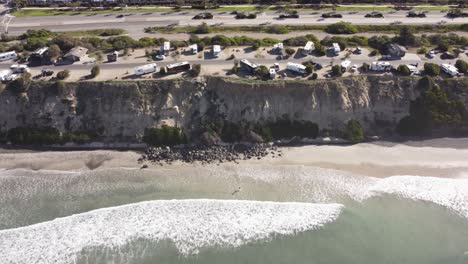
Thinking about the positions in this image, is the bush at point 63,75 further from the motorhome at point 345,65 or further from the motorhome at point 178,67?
the motorhome at point 345,65

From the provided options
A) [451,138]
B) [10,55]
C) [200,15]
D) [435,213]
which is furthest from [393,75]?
[10,55]

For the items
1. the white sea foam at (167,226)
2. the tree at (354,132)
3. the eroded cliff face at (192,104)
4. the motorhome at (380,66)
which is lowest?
the white sea foam at (167,226)

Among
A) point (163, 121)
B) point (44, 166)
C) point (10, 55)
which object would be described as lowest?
point (44, 166)

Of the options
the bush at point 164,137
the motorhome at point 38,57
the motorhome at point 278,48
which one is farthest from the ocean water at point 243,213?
the motorhome at point 278,48

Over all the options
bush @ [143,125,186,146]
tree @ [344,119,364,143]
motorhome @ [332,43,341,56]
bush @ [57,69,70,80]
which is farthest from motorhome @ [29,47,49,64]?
tree @ [344,119,364,143]

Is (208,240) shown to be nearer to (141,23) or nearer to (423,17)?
(141,23)
